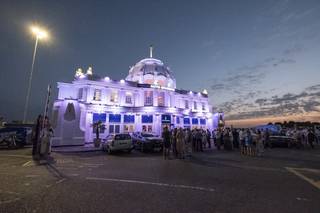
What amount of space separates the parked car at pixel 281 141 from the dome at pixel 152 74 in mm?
24693

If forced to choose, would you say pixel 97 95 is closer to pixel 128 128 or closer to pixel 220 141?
pixel 128 128

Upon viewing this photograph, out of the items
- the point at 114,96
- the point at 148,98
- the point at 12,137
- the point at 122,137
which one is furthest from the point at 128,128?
the point at 122,137

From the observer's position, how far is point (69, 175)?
26.1 ft

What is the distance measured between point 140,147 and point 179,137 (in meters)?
6.04

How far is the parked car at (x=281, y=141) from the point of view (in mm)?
21703

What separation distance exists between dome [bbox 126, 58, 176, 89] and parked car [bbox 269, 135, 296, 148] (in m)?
24.7

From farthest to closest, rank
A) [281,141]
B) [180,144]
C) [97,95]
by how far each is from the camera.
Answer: [97,95]
[281,141]
[180,144]

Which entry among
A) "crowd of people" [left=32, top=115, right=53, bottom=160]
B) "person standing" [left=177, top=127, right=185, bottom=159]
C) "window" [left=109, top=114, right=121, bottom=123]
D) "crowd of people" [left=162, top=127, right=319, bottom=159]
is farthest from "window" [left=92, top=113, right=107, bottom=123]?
"person standing" [left=177, top=127, right=185, bottom=159]

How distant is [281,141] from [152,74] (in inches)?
1086

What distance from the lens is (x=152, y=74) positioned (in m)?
41.8

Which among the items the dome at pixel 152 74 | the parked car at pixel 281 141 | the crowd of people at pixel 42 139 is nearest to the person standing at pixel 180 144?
the crowd of people at pixel 42 139

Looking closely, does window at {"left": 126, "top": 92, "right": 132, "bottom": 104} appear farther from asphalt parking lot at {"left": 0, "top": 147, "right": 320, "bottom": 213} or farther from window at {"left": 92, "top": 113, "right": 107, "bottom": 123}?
asphalt parking lot at {"left": 0, "top": 147, "right": 320, "bottom": 213}

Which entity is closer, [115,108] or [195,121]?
[115,108]

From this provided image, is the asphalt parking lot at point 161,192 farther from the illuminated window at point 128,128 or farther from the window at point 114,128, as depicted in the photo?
the illuminated window at point 128,128
